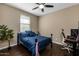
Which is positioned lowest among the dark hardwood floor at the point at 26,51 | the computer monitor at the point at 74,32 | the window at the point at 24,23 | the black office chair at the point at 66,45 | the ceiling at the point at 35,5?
the dark hardwood floor at the point at 26,51

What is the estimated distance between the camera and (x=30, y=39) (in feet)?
5.85

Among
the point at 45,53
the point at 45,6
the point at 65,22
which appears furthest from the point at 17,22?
the point at 65,22

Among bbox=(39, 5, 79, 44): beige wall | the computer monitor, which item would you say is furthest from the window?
the computer monitor

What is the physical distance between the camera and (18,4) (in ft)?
5.60

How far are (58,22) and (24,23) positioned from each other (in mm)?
737

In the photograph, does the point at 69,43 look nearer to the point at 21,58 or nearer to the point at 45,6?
the point at 45,6

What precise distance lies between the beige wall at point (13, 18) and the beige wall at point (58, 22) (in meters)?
0.16

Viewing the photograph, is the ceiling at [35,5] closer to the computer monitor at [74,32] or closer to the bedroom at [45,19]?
the bedroom at [45,19]

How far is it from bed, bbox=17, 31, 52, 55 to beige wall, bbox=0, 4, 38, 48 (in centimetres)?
11

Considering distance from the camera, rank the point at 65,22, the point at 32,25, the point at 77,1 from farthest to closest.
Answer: the point at 32,25
the point at 65,22
the point at 77,1

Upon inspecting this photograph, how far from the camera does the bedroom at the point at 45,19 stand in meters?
1.68

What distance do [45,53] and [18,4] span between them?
44.3 inches

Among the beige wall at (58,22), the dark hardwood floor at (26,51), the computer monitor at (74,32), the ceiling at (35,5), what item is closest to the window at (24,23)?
the ceiling at (35,5)

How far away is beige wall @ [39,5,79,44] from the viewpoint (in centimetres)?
167
